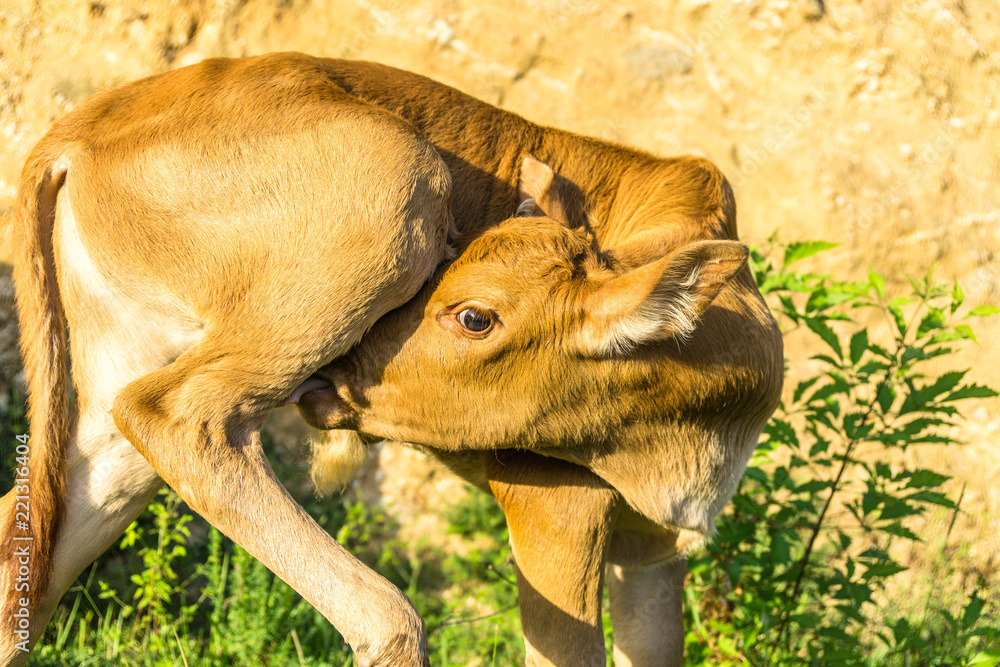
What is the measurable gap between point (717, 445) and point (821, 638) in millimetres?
2131

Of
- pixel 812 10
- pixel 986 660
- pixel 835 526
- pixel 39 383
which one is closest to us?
pixel 39 383

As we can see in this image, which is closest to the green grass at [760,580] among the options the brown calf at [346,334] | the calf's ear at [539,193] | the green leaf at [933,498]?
the green leaf at [933,498]

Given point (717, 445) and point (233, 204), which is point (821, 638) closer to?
point (717, 445)

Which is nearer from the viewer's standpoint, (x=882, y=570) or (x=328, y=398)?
(x=328, y=398)

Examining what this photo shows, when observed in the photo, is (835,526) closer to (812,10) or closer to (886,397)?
(886,397)

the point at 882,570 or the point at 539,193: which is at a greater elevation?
the point at 539,193

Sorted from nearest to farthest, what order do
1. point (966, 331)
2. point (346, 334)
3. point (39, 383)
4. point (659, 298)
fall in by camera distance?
point (659, 298) < point (346, 334) < point (39, 383) < point (966, 331)

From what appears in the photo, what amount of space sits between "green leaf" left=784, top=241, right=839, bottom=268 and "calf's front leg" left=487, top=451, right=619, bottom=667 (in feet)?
5.59

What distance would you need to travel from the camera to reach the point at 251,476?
3275mm

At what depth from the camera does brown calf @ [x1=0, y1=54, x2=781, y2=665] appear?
324 cm

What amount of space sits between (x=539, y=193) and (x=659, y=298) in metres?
0.93

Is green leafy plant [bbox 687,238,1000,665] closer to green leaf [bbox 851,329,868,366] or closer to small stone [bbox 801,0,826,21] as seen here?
green leaf [bbox 851,329,868,366]

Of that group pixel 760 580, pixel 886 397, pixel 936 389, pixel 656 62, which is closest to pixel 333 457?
pixel 760 580

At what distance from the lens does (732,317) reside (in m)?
3.71
